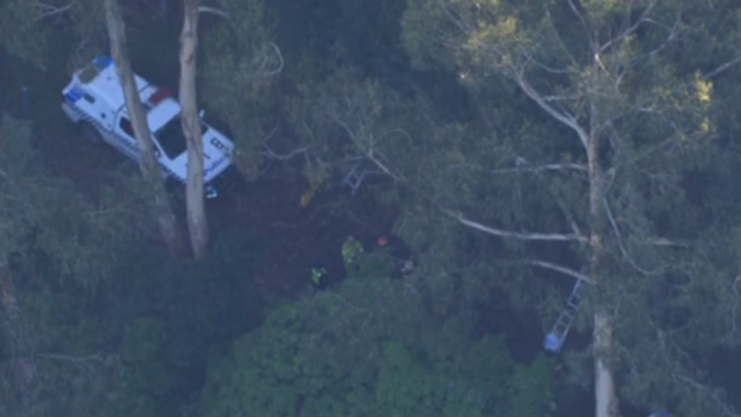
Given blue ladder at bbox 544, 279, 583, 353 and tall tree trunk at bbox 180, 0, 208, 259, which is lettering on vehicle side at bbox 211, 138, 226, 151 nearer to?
tall tree trunk at bbox 180, 0, 208, 259

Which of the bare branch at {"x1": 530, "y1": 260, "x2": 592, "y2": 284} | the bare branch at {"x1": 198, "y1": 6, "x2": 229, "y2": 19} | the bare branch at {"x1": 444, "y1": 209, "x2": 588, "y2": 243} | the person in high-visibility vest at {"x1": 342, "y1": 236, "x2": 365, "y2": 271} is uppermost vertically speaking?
the bare branch at {"x1": 198, "y1": 6, "x2": 229, "y2": 19}

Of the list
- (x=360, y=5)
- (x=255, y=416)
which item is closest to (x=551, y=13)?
(x=360, y=5)

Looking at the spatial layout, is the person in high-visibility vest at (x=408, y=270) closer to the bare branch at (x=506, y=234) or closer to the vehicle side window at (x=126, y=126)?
the bare branch at (x=506, y=234)

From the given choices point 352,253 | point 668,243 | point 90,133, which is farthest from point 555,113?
point 90,133

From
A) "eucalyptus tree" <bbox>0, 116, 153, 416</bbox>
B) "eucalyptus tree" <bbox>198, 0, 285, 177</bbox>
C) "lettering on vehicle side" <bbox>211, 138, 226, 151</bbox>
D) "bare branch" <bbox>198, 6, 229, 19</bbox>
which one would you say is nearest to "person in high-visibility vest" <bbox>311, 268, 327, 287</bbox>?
"eucalyptus tree" <bbox>198, 0, 285, 177</bbox>

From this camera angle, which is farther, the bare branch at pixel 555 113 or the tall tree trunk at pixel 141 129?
the tall tree trunk at pixel 141 129

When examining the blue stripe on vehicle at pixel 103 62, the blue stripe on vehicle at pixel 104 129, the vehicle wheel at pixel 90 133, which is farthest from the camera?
the vehicle wheel at pixel 90 133

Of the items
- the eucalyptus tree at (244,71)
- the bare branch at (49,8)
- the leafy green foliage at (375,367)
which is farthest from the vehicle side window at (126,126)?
the leafy green foliage at (375,367)

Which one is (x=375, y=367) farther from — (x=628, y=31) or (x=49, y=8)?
(x=49, y=8)
